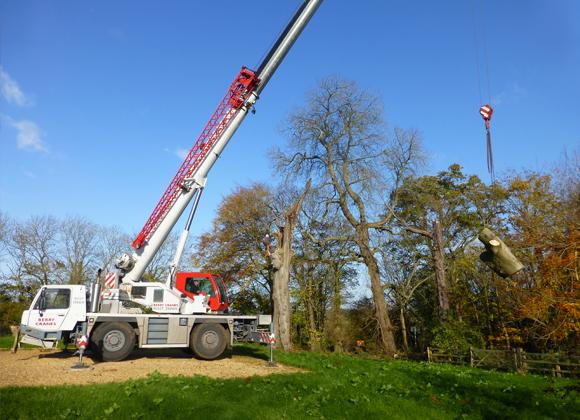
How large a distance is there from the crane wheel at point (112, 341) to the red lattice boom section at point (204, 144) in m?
3.06

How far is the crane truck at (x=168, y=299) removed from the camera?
13586 millimetres

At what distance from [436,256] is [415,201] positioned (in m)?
9.90

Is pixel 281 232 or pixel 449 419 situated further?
pixel 281 232

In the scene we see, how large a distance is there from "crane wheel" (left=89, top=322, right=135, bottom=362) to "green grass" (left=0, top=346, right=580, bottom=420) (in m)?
4.16

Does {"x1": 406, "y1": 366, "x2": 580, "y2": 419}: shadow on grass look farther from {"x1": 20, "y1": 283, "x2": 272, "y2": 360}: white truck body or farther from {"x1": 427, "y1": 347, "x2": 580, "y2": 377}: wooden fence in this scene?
{"x1": 20, "y1": 283, "x2": 272, "y2": 360}: white truck body

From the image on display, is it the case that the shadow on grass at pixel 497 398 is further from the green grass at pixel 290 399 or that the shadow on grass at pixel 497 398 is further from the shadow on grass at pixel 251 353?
the shadow on grass at pixel 251 353

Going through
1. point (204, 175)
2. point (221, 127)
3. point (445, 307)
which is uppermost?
point (221, 127)

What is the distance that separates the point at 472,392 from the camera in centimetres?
922

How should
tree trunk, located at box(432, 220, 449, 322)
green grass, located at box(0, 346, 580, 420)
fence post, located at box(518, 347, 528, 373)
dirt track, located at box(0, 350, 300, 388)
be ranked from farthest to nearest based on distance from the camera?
tree trunk, located at box(432, 220, 449, 322)
fence post, located at box(518, 347, 528, 373)
dirt track, located at box(0, 350, 300, 388)
green grass, located at box(0, 346, 580, 420)

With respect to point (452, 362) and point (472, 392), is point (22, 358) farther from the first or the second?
point (452, 362)

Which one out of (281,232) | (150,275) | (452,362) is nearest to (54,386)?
(281,232)

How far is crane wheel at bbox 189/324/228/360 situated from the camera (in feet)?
47.4

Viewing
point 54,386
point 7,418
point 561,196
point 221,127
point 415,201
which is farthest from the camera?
point 415,201

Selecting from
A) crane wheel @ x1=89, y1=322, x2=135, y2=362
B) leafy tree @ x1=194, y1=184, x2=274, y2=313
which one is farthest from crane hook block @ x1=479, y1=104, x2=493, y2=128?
leafy tree @ x1=194, y1=184, x2=274, y2=313
